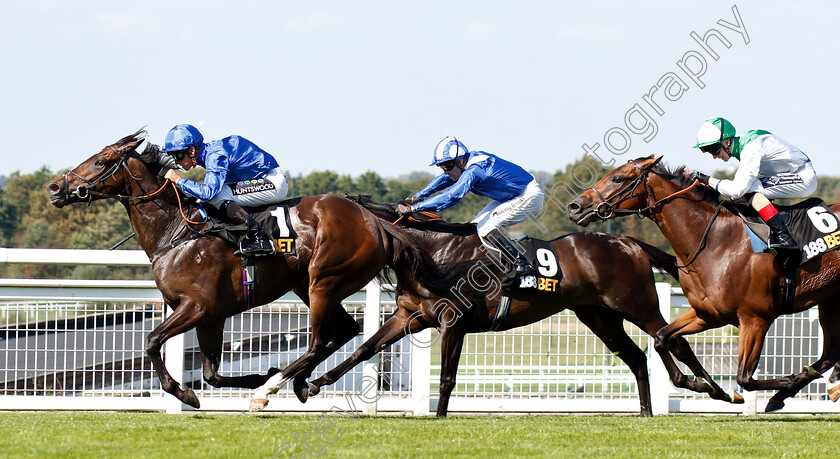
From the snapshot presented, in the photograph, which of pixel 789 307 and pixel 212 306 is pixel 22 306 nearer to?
pixel 212 306

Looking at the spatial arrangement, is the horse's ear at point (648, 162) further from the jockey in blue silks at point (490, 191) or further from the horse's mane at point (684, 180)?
the jockey in blue silks at point (490, 191)

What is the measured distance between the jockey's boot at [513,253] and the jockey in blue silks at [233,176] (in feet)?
5.06

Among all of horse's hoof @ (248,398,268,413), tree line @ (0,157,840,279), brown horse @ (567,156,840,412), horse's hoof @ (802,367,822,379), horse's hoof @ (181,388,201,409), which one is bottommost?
horse's hoof @ (248,398,268,413)

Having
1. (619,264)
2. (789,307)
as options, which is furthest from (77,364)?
(789,307)

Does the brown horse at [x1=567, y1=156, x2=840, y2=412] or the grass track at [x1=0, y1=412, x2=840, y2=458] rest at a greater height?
the brown horse at [x1=567, y1=156, x2=840, y2=412]

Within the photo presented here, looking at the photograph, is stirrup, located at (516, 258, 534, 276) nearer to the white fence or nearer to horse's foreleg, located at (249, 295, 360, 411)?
the white fence

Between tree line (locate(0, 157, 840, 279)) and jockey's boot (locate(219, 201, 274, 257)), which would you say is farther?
tree line (locate(0, 157, 840, 279))

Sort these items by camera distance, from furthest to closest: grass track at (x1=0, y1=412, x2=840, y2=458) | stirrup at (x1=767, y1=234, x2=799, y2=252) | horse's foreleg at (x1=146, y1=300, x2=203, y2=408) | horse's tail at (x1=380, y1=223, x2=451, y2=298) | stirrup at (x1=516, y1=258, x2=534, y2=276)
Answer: stirrup at (x1=516, y1=258, x2=534, y2=276) < horse's tail at (x1=380, y1=223, x2=451, y2=298) < horse's foreleg at (x1=146, y1=300, x2=203, y2=408) < stirrup at (x1=767, y1=234, x2=799, y2=252) < grass track at (x1=0, y1=412, x2=840, y2=458)

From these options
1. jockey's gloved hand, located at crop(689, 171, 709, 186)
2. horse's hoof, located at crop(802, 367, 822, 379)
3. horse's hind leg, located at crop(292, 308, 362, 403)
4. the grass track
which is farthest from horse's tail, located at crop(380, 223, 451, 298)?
horse's hoof, located at crop(802, 367, 822, 379)

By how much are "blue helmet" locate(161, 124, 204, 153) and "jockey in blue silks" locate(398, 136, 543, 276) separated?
154 cm

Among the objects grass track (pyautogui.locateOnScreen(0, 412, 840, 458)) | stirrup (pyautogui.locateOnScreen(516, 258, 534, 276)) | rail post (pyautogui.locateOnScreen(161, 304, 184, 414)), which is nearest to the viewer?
grass track (pyautogui.locateOnScreen(0, 412, 840, 458))

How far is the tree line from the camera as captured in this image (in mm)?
28098

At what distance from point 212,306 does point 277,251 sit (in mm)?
565

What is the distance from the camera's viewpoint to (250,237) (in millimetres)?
6844
